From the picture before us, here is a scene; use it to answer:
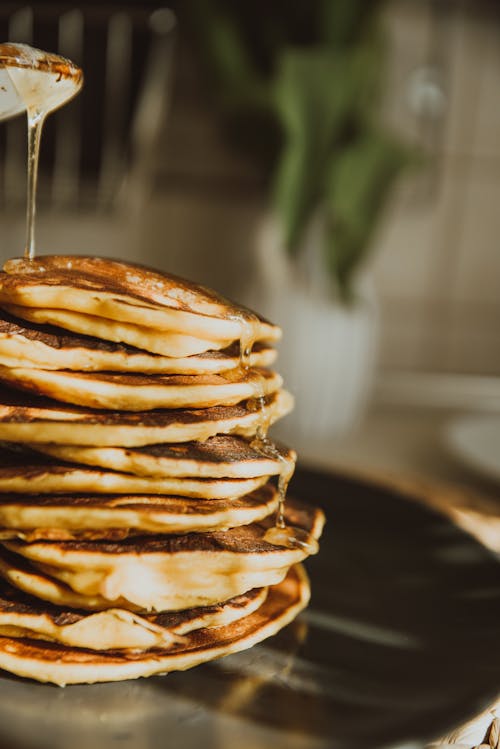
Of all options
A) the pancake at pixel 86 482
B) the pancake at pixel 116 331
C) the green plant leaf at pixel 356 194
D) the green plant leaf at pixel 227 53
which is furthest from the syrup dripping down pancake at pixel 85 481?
the green plant leaf at pixel 227 53

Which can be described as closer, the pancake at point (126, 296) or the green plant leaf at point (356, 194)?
the pancake at point (126, 296)

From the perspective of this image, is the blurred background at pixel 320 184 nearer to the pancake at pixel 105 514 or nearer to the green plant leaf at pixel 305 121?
the green plant leaf at pixel 305 121

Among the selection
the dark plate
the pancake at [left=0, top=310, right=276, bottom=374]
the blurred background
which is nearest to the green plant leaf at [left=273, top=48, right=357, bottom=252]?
the blurred background

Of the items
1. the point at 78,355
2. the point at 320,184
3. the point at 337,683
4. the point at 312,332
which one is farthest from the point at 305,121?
the point at 337,683

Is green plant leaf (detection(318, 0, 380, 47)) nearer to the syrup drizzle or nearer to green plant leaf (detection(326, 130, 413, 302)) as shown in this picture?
green plant leaf (detection(326, 130, 413, 302))

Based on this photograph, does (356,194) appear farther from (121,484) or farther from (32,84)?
(121,484)

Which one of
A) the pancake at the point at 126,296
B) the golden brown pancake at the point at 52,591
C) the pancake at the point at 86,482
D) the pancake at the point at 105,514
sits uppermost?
the pancake at the point at 126,296

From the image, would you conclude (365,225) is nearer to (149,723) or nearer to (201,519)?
(201,519)
